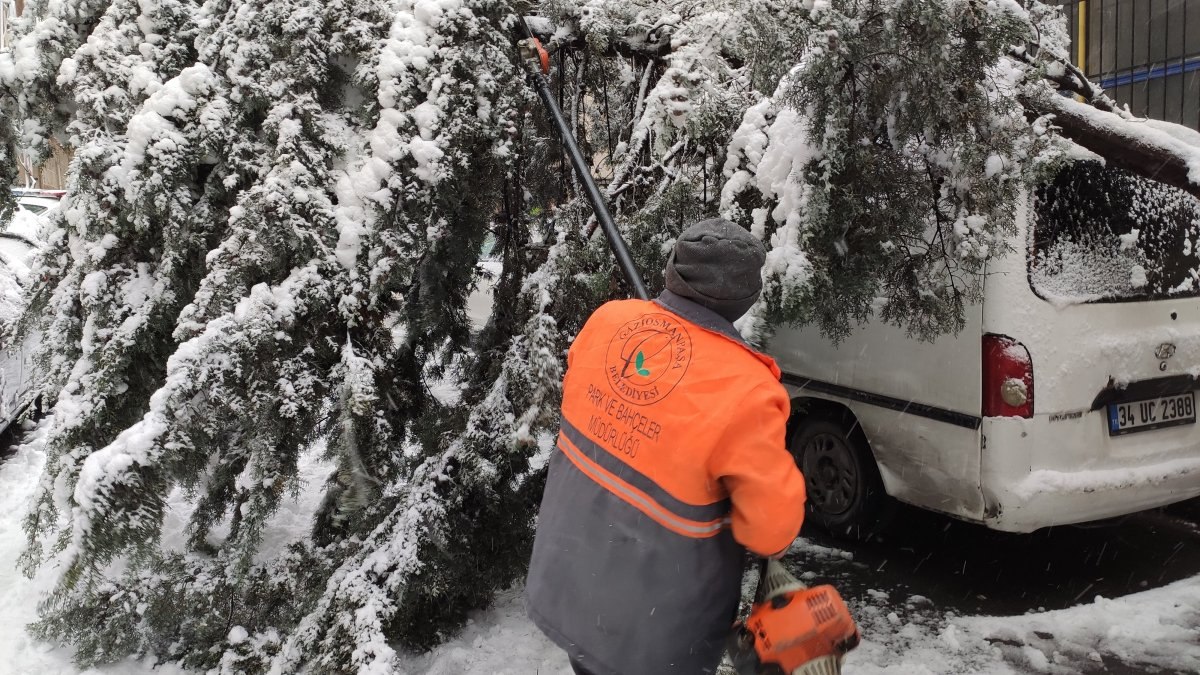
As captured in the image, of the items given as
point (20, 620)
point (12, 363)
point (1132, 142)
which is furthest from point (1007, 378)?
point (12, 363)

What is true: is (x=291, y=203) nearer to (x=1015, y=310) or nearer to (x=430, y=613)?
(x=430, y=613)

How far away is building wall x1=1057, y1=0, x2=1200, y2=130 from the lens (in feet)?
27.2

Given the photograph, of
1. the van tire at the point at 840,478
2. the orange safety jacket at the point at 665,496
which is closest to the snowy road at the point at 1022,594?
the van tire at the point at 840,478

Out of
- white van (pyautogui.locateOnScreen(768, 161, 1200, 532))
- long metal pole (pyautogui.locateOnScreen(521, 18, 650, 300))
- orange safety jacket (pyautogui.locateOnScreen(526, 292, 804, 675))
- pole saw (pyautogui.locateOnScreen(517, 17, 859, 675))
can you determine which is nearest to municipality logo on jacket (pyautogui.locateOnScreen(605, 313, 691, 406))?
orange safety jacket (pyautogui.locateOnScreen(526, 292, 804, 675))

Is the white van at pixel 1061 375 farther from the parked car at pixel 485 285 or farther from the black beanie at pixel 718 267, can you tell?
the black beanie at pixel 718 267

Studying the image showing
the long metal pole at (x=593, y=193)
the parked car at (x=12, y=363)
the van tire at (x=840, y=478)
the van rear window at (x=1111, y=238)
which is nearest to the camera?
the long metal pole at (x=593, y=193)

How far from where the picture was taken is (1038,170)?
2752mm

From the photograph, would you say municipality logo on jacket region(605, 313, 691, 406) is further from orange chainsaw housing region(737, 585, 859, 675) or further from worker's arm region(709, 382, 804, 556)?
orange chainsaw housing region(737, 585, 859, 675)

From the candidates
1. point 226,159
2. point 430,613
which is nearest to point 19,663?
point 430,613

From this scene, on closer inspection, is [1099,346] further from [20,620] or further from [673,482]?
[20,620]

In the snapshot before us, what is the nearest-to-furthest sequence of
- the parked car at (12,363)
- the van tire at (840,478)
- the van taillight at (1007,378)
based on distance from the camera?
the van taillight at (1007,378) < the van tire at (840,478) < the parked car at (12,363)

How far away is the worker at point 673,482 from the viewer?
176 centimetres

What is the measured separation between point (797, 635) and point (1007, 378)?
2159 millimetres

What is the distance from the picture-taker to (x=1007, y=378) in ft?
11.6
